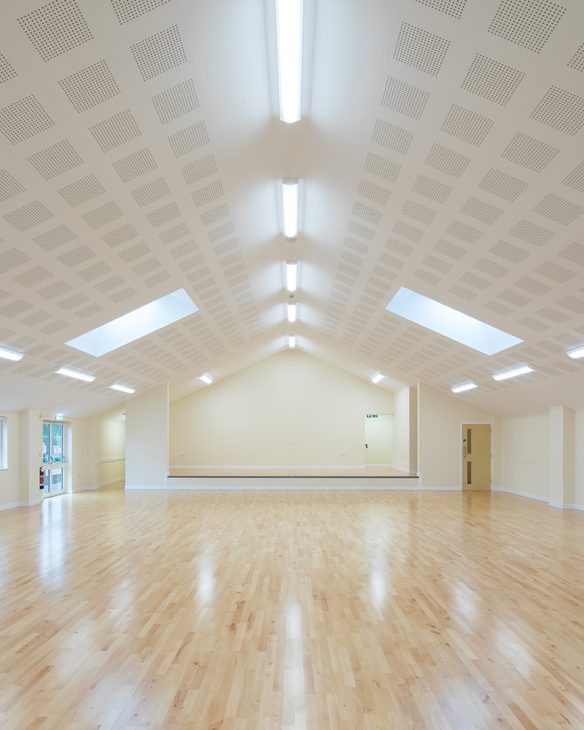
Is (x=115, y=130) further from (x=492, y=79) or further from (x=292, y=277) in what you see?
(x=292, y=277)

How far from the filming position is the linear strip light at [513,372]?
451 inches

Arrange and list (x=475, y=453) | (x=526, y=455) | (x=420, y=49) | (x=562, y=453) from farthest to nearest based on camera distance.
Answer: (x=475, y=453) → (x=526, y=455) → (x=562, y=453) → (x=420, y=49)

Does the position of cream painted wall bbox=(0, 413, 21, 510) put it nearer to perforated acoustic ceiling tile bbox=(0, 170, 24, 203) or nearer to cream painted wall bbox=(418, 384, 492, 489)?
perforated acoustic ceiling tile bbox=(0, 170, 24, 203)

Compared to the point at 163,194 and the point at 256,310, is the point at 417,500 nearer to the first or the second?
the point at 256,310

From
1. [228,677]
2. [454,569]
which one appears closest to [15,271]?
[228,677]

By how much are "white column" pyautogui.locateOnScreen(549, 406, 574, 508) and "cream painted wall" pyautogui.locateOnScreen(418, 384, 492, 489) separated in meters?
3.89

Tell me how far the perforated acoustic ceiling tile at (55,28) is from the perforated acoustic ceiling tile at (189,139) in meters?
1.58

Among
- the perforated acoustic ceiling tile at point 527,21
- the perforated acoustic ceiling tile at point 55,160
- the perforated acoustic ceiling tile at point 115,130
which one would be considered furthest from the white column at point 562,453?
the perforated acoustic ceiling tile at point 55,160

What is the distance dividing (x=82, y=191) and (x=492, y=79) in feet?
12.2

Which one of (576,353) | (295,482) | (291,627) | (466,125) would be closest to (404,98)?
(466,125)

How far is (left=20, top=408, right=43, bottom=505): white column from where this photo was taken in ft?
45.3

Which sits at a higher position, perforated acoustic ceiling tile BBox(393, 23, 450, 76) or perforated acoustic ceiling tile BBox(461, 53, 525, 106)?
perforated acoustic ceiling tile BBox(393, 23, 450, 76)

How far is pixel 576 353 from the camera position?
9.38m

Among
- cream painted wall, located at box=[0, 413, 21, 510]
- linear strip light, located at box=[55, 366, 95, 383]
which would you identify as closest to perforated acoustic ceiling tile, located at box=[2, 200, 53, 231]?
linear strip light, located at box=[55, 366, 95, 383]
